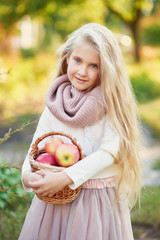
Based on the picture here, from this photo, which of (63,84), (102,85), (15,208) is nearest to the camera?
(102,85)

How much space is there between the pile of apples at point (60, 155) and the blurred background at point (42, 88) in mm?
285

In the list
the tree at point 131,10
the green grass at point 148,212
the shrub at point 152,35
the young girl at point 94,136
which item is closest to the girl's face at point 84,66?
the young girl at point 94,136

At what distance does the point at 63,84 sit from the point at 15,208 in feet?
5.15

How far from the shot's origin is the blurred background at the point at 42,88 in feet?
9.39

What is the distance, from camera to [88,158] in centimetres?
167

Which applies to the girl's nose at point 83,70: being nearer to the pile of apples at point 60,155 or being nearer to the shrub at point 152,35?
the pile of apples at point 60,155

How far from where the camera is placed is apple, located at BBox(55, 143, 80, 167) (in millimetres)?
1625

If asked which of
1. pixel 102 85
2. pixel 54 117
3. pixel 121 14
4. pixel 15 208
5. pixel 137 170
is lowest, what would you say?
pixel 15 208

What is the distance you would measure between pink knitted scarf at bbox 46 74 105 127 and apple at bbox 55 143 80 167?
0.16m

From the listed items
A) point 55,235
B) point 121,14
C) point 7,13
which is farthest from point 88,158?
point 121,14

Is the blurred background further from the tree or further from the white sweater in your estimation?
the white sweater

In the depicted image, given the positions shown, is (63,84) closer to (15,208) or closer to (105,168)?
(105,168)

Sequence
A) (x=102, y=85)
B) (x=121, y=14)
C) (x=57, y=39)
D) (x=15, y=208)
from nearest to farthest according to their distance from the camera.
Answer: (x=102, y=85), (x=15, y=208), (x=121, y=14), (x=57, y=39)

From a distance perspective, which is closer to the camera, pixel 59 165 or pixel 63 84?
pixel 59 165
